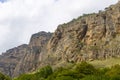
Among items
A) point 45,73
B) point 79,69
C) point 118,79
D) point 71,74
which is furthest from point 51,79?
point 45,73

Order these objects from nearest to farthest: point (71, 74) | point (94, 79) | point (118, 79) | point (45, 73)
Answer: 1. point (94, 79)
2. point (118, 79)
3. point (71, 74)
4. point (45, 73)

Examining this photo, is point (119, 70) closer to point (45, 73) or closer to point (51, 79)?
point (51, 79)

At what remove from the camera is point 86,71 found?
159750 mm

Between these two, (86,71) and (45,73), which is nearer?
(86,71)

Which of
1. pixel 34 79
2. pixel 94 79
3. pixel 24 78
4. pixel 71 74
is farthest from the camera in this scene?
pixel 24 78

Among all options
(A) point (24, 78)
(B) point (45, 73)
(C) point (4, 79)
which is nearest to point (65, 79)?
(A) point (24, 78)

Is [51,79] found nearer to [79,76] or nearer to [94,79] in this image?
[79,76]

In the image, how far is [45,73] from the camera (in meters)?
191

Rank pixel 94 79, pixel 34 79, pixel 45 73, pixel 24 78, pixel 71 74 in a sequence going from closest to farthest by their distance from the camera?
pixel 94 79, pixel 71 74, pixel 34 79, pixel 24 78, pixel 45 73

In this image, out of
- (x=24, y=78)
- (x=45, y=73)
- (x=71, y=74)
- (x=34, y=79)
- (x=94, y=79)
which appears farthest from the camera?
(x=45, y=73)

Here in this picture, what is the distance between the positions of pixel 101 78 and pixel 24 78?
61116 millimetres

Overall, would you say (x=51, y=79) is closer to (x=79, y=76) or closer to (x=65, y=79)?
(x=79, y=76)

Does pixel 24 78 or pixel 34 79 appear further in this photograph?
pixel 24 78

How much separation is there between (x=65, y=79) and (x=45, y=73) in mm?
70848
